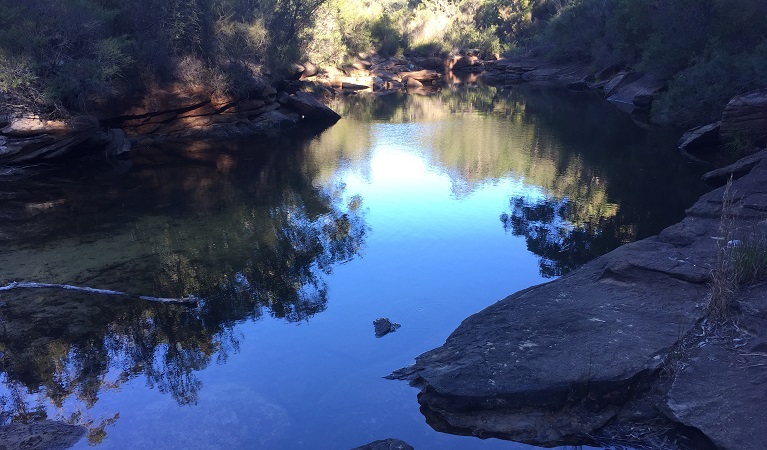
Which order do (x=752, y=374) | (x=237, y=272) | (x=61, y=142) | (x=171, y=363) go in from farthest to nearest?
(x=61, y=142) < (x=237, y=272) < (x=171, y=363) < (x=752, y=374)

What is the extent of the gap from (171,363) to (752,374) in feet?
18.7

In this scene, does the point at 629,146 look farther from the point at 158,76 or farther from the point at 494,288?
the point at 158,76

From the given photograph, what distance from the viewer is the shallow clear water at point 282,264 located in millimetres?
5859

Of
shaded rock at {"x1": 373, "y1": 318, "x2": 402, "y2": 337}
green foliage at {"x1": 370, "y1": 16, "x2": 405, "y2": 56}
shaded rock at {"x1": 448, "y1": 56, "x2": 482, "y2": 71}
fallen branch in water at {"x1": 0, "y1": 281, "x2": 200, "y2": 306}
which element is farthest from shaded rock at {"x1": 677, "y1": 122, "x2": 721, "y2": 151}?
shaded rock at {"x1": 448, "y1": 56, "x2": 482, "y2": 71}

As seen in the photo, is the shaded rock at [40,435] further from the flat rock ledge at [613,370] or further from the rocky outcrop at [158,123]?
the rocky outcrop at [158,123]

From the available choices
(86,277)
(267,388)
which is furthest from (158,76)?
(267,388)

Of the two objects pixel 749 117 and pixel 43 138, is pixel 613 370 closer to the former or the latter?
pixel 749 117

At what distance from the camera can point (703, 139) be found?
17.2 m

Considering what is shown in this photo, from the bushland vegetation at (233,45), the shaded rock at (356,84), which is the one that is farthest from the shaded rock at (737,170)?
the shaded rock at (356,84)

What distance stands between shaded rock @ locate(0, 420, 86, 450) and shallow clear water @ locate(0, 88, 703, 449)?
0.61 feet

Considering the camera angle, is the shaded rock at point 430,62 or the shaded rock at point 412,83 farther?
the shaded rock at point 430,62

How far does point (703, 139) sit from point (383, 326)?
14.0 meters

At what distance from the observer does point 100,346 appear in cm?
702

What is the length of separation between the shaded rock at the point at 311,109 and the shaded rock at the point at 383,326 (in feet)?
65.4
